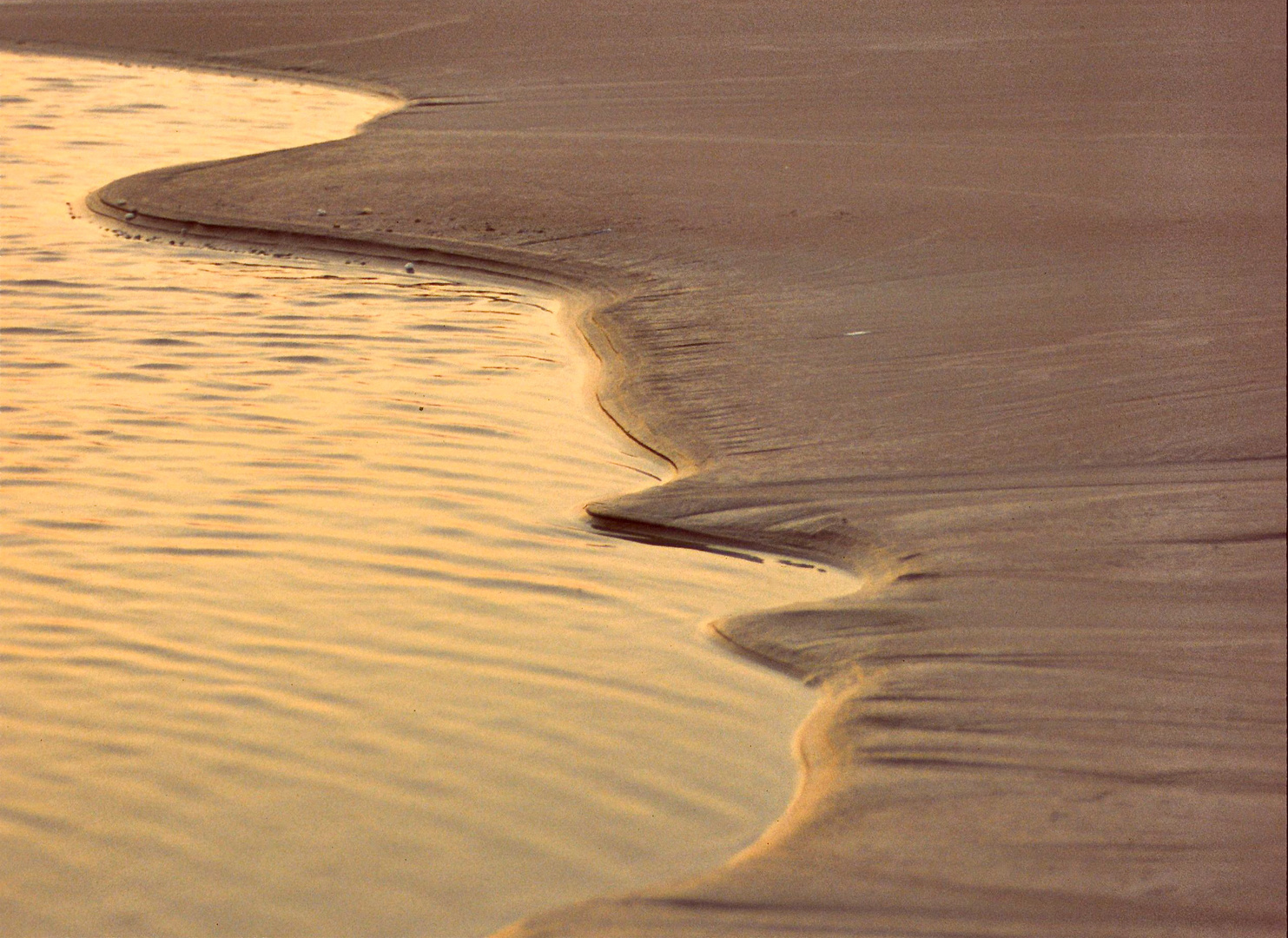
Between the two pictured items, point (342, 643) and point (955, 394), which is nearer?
point (342, 643)

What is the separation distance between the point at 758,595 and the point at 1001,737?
105 cm

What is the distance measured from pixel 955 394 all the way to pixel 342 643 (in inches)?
86.3

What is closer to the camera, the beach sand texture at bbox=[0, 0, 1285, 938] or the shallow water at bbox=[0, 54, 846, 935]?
the beach sand texture at bbox=[0, 0, 1285, 938]

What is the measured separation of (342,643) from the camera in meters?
3.86

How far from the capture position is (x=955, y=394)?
16.6ft

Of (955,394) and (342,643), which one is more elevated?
(955,394)

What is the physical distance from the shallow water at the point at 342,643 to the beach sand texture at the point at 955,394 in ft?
0.71

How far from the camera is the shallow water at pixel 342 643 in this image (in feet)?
9.63

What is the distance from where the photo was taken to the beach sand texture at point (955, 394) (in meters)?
2.72

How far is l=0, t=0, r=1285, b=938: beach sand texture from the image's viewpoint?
8.91 feet

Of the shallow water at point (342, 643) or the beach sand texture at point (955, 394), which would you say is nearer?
the beach sand texture at point (955, 394)

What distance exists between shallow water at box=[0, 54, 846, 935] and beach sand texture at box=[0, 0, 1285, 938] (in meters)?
0.22

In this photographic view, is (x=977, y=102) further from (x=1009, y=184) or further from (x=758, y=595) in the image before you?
(x=758, y=595)

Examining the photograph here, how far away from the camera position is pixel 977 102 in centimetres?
1022
